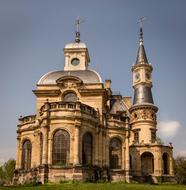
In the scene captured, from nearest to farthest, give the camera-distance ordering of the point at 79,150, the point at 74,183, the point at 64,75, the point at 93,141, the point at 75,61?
1. the point at 74,183
2. the point at 79,150
3. the point at 93,141
4. the point at 64,75
5. the point at 75,61

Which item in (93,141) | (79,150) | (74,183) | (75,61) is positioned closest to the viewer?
(74,183)

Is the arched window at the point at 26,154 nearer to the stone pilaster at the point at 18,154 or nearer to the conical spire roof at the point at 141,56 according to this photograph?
the stone pilaster at the point at 18,154

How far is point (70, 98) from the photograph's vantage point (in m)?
48.2

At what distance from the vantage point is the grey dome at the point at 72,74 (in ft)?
161

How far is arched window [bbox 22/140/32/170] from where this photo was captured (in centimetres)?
4404

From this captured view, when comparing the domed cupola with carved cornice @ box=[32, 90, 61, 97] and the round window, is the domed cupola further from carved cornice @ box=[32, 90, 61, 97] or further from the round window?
carved cornice @ box=[32, 90, 61, 97]

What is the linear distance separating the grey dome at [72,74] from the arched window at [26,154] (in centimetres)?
898

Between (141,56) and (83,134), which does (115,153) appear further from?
(141,56)

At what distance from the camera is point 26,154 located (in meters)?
44.7

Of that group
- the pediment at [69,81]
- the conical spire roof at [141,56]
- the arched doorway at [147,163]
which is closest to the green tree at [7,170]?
the arched doorway at [147,163]

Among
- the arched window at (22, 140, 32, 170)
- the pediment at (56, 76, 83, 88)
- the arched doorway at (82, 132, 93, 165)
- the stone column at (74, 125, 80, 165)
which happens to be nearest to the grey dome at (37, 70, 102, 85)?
the pediment at (56, 76, 83, 88)

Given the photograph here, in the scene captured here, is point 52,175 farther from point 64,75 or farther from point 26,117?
point 64,75

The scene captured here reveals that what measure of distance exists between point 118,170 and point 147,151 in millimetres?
9759

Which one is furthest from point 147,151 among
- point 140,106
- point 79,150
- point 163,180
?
point 79,150
